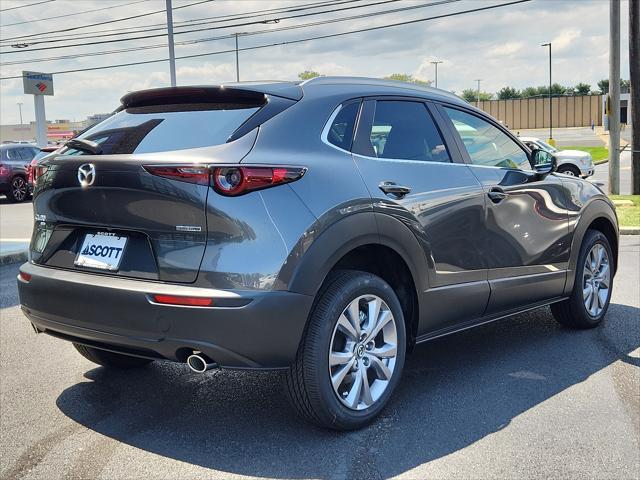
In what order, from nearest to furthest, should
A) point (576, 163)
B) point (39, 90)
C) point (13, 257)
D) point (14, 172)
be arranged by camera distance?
1. point (13, 257)
2. point (14, 172)
3. point (576, 163)
4. point (39, 90)

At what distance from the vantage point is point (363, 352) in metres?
3.66

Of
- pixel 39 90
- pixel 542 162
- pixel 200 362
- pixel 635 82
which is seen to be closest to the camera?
pixel 200 362

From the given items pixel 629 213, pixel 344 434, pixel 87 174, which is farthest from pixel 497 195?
pixel 629 213

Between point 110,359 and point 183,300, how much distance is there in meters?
1.70

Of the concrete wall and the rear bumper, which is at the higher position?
the concrete wall

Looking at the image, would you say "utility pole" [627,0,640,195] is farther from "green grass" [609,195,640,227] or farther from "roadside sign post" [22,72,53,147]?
"roadside sign post" [22,72,53,147]

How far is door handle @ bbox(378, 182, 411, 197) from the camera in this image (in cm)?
374

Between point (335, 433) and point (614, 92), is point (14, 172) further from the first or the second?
point (335, 433)

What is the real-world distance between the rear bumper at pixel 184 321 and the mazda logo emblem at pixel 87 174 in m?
0.46

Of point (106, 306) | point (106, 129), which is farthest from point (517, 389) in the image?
point (106, 129)

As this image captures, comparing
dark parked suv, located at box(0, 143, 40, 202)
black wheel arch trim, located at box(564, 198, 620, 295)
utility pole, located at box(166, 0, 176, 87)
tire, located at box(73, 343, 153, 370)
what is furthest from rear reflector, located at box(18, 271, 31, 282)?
utility pole, located at box(166, 0, 176, 87)

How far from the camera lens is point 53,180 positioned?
3.71 m

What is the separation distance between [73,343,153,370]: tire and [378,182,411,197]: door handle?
1.96 m

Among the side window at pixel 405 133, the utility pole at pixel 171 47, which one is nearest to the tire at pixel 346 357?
the side window at pixel 405 133
